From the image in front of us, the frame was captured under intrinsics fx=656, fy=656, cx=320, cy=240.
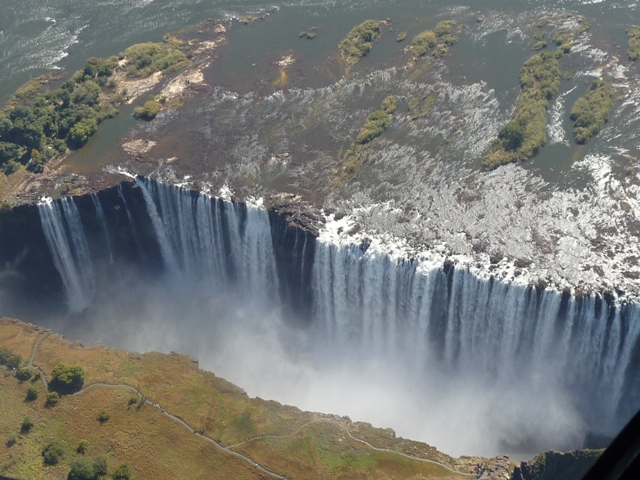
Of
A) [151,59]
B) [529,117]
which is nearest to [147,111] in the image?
[151,59]

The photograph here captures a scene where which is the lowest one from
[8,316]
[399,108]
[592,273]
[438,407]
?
[438,407]

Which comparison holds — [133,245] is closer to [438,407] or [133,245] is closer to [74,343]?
[74,343]

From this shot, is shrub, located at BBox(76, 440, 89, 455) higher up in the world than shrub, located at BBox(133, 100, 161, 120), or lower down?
lower down

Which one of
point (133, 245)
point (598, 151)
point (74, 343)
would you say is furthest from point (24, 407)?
point (598, 151)

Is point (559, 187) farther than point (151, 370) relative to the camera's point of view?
Yes

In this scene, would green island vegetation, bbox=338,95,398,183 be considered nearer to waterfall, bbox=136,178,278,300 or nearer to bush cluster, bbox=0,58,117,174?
waterfall, bbox=136,178,278,300

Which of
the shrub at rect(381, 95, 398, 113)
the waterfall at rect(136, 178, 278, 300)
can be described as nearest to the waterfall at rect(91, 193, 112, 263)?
the waterfall at rect(136, 178, 278, 300)
